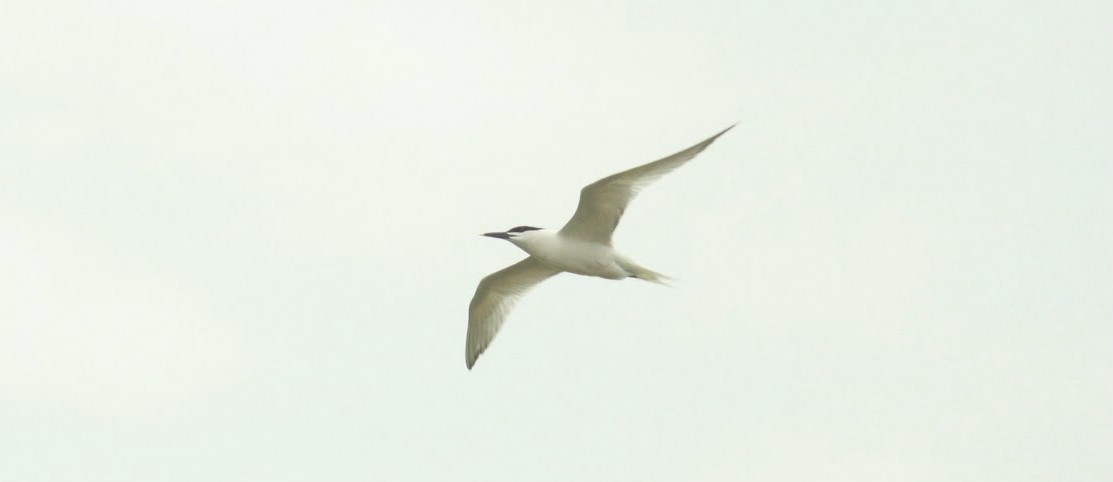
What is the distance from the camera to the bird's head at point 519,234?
20641 mm

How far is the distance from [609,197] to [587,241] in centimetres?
96

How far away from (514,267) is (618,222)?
312cm

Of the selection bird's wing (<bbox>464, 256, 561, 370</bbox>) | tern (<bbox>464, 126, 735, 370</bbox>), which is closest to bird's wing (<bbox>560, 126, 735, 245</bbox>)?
tern (<bbox>464, 126, 735, 370</bbox>)

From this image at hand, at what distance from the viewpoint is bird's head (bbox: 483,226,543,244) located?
20.6 meters

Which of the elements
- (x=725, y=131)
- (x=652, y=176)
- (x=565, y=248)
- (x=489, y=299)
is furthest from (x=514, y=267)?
(x=725, y=131)

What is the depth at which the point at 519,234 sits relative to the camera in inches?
819

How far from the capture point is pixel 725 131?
55.2 ft

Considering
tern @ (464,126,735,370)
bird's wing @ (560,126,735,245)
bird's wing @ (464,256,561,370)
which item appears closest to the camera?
bird's wing @ (560,126,735,245)

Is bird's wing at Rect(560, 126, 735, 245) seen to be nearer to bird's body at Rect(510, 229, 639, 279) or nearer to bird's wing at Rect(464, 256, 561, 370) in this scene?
bird's body at Rect(510, 229, 639, 279)

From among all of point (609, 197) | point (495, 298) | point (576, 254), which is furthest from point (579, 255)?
point (495, 298)

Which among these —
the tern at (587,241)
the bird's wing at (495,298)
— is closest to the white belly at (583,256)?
the tern at (587,241)

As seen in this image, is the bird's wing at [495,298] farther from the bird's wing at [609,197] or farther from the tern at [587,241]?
the bird's wing at [609,197]

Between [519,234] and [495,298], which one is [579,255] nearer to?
[519,234]

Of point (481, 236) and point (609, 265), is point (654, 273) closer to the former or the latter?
point (609, 265)
